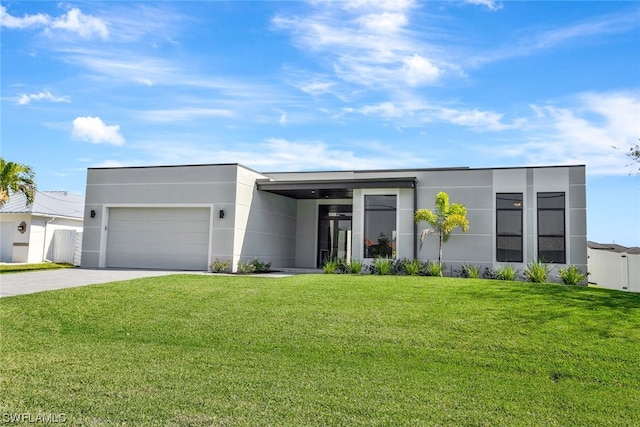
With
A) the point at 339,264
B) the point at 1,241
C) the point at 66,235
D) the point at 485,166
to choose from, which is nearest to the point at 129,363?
the point at 339,264

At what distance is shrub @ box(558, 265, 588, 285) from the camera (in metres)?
14.5

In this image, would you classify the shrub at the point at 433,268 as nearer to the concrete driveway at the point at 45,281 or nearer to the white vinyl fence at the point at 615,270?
the white vinyl fence at the point at 615,270

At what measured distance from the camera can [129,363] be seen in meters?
6.60

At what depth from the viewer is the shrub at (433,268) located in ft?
Answer: 51.8

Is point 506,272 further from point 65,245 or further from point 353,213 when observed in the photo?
point 65,245

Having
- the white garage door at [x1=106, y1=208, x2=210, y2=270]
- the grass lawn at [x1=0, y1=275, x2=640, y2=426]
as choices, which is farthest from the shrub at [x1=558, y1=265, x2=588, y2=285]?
the white garage door at [x1=106, y1=208, x2=210, y2=270]

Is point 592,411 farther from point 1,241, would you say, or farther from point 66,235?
point 1,241

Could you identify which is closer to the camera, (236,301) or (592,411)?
(592,411)

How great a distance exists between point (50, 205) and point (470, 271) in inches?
970

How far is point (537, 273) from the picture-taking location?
48.2 feet

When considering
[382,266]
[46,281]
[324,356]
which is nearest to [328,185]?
[382,266]

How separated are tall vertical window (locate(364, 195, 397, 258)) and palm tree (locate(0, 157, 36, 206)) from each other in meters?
15.6

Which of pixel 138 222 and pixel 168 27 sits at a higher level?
pixel 168 27

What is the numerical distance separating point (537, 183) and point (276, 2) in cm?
1073
